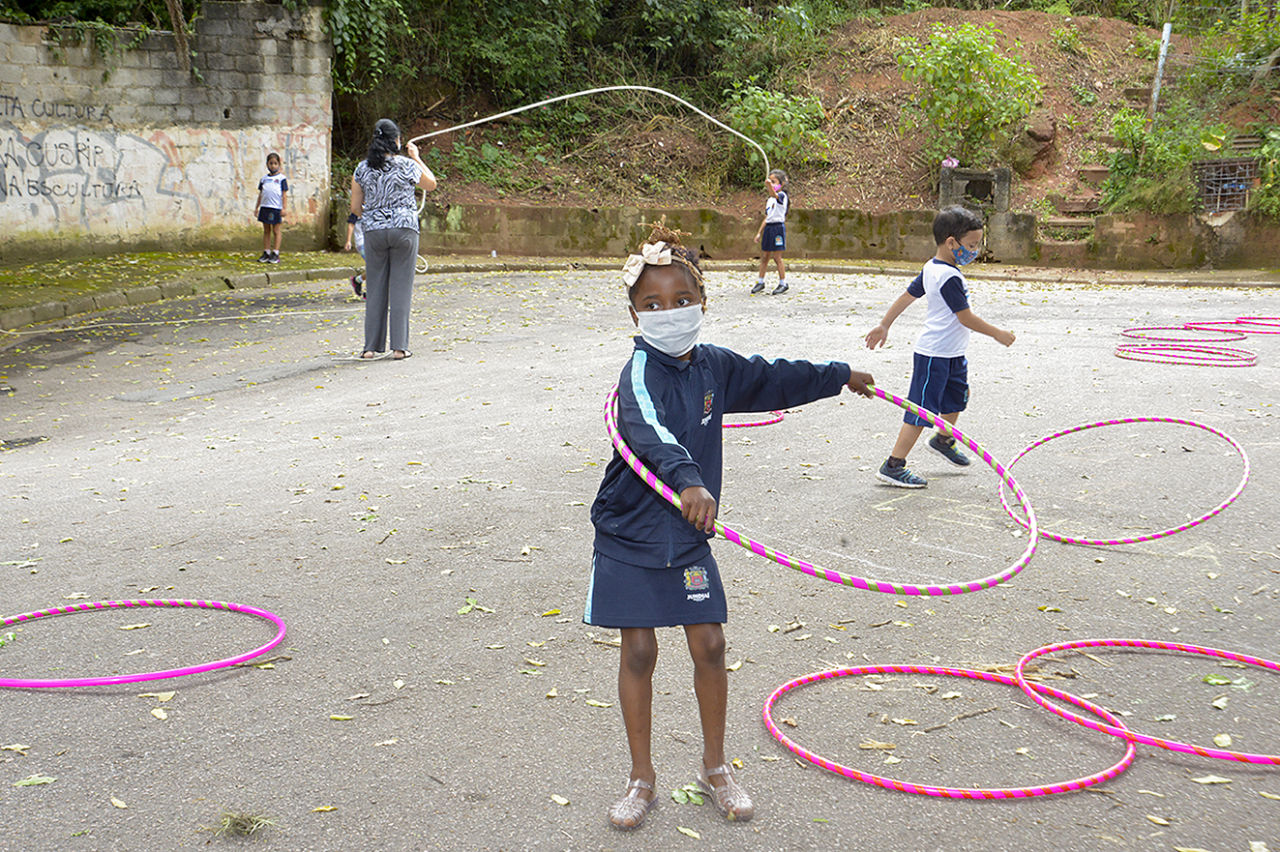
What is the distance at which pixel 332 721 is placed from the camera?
155 inches

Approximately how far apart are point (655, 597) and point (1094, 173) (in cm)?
2398

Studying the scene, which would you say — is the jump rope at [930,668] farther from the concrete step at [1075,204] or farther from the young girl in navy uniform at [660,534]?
the concrete step at [1075,204]

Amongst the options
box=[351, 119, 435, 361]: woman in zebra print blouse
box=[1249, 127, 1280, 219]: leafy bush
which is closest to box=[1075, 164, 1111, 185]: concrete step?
box=[1249, 127, 1280, 219]: leafy bush

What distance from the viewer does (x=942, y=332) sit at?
6871mm

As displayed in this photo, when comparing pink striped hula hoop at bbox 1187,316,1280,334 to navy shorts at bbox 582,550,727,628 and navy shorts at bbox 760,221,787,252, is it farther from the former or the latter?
navy shorts at bbox 582,550,727,628

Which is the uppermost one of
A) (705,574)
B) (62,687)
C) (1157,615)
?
(705,574)

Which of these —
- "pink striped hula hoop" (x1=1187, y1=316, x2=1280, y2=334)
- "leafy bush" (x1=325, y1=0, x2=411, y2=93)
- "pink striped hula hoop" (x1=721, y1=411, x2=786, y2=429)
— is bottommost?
"pink striped hula hoop" (x1=721, y1=411, x2=786, y2=429)

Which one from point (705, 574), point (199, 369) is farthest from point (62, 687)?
point (199, 369)

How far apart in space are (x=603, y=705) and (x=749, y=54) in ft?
85.6

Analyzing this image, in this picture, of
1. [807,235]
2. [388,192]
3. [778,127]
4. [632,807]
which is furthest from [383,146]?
[778,127]

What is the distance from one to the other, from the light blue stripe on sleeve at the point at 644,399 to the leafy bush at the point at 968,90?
22.1 meters

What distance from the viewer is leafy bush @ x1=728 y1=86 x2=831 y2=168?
977 inches

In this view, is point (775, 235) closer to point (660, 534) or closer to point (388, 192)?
point (388, 192)

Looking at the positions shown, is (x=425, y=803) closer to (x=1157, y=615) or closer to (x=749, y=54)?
(x=1157, y=615)
